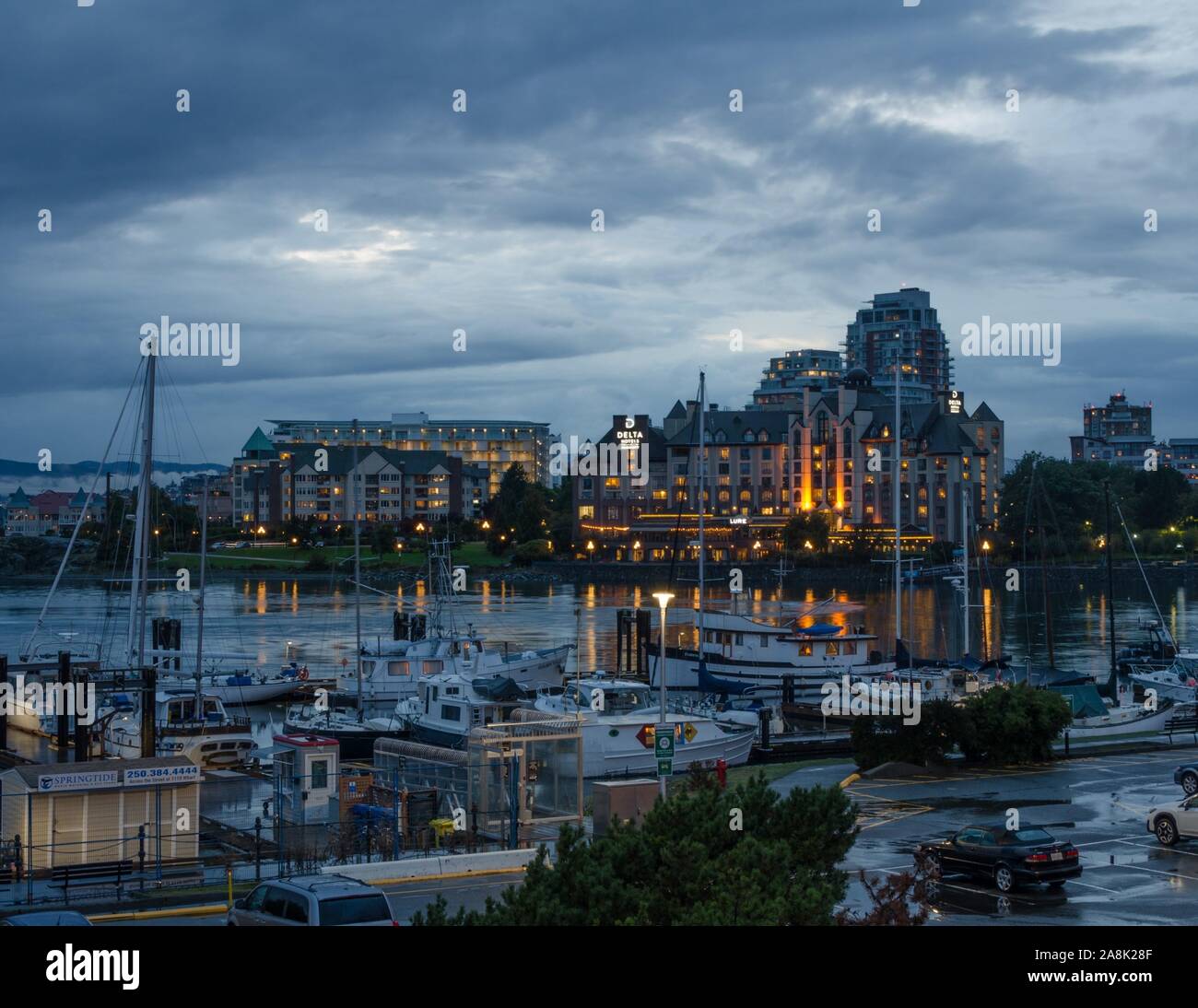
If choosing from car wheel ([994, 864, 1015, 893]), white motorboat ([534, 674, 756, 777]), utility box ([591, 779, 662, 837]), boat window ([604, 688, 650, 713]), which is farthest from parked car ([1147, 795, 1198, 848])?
boat window ([604, 688, 650, 713])

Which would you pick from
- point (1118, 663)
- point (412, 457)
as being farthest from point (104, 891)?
point (412, 457)

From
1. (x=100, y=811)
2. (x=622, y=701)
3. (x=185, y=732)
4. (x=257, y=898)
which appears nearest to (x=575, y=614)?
(x=185, y=732)

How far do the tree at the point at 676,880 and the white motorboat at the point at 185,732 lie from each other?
24.4 metres

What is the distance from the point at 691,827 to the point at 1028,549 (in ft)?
473

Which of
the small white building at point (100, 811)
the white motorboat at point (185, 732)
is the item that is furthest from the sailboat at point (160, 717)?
the small white building at point (100, 811)

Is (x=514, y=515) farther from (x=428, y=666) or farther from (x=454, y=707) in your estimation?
(x=454, y=707)

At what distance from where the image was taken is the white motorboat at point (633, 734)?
32531 mm

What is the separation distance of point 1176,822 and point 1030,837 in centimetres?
349

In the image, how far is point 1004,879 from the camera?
17.2 metres

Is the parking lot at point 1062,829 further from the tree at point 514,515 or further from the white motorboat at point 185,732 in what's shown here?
the tree at point 514,515

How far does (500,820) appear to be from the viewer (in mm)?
19812

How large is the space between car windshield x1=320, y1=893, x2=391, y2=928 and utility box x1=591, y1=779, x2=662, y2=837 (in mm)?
5615
